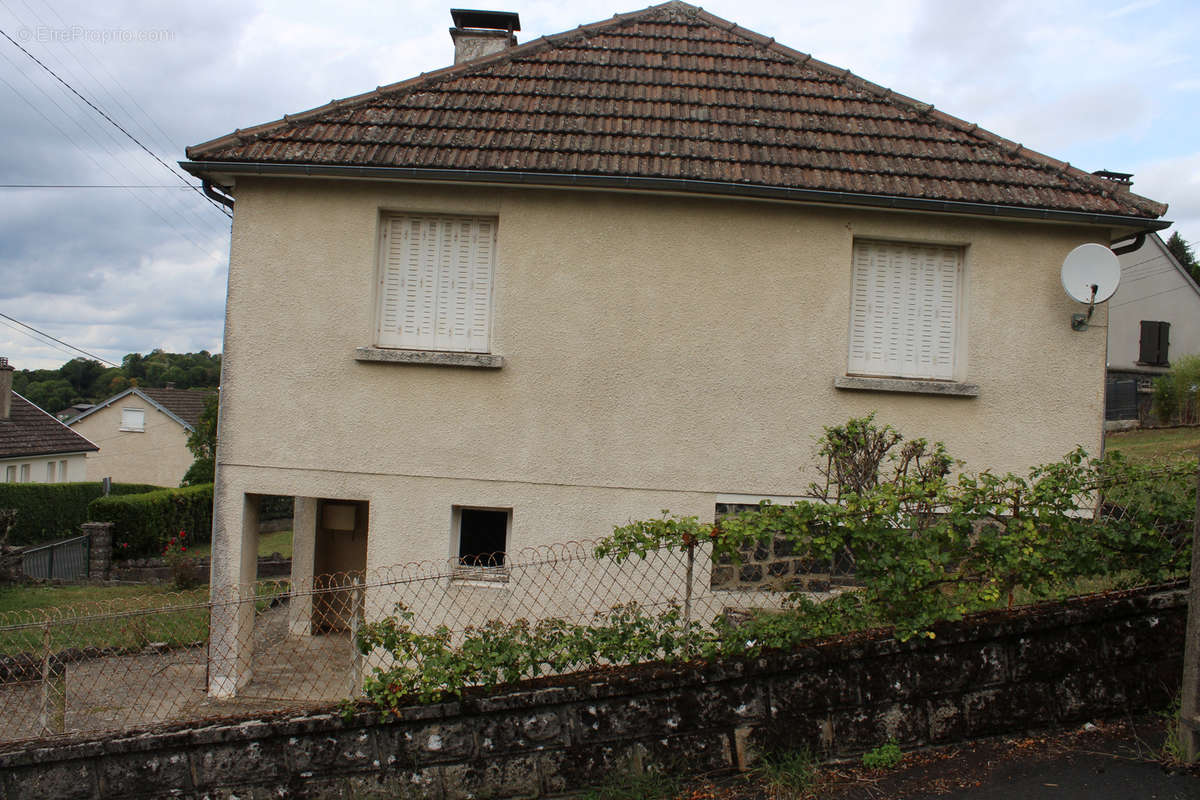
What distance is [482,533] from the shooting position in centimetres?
792

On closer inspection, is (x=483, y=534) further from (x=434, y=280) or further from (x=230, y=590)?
(x=434, y=280)

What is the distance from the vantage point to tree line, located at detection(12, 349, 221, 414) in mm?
54428

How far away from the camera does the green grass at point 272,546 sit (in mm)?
21469

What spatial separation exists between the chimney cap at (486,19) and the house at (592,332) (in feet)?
9.90

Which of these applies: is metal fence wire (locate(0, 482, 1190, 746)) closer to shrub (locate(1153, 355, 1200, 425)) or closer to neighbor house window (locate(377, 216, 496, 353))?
neighbor house window (locate(377, 216, 496, 353))

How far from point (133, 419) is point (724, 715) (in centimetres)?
4274

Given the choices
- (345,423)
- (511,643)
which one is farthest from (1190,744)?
(345,423)

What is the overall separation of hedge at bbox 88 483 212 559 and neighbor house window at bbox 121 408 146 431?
17916 mm

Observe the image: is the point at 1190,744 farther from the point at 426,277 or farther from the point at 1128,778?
the point at 426,277

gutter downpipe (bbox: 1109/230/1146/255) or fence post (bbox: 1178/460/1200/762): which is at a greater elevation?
gutter downpipe (bbox: 1109/230/1146/255)

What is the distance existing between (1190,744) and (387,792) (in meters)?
Answer: 4.03

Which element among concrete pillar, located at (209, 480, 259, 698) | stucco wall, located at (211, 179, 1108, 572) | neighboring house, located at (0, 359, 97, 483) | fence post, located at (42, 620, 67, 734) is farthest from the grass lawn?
neighboring house, located at (0, 359, 97, 483)

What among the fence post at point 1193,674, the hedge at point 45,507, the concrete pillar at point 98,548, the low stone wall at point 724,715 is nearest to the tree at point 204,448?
the hedge at point 45,507

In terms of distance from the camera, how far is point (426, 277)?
25.3 feet
